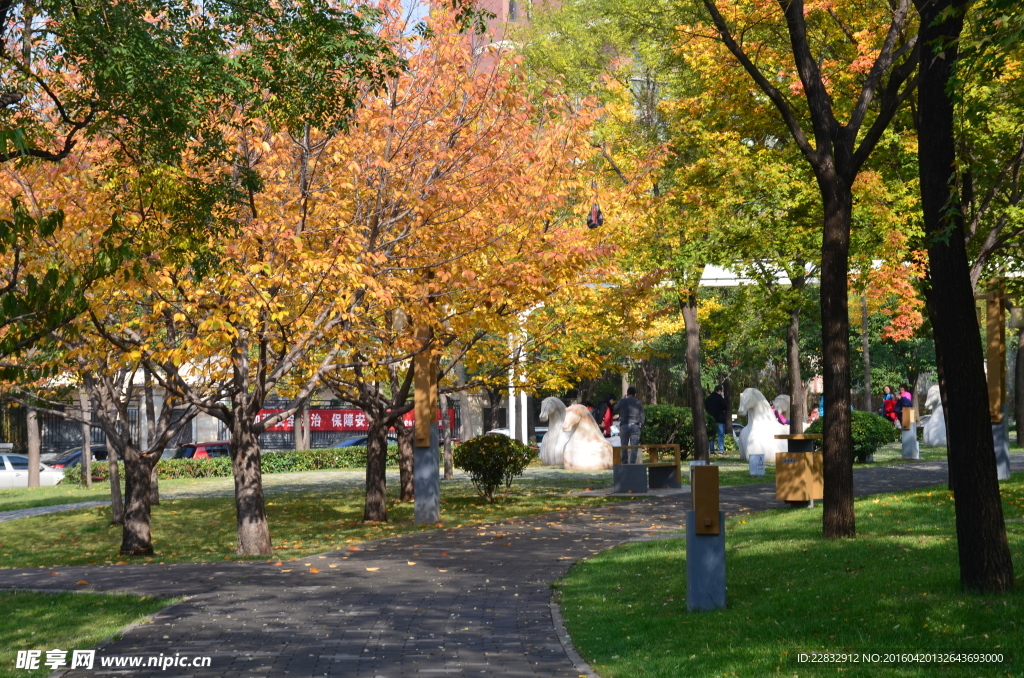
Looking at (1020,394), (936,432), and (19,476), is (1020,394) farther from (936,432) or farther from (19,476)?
(19,476)

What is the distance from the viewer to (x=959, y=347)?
8.79 metres

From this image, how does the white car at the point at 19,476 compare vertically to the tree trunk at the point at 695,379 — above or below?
below

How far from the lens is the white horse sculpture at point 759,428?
99.2ft

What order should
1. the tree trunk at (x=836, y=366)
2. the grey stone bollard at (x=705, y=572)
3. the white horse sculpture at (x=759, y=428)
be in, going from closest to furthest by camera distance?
the grey stone bollard at (x=705, y=572) < the tree trunk at (x=836, y=366) < the white horse sculpture at (x=759, y=428)

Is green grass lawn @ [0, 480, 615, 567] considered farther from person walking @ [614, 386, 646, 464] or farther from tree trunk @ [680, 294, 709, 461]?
tree trunk @ [680, 294, 709, 461]

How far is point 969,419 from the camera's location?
8.73m

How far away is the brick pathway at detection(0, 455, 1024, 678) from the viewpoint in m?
7.77

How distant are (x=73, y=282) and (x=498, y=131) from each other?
9654mm

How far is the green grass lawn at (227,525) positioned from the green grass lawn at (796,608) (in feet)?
18.1

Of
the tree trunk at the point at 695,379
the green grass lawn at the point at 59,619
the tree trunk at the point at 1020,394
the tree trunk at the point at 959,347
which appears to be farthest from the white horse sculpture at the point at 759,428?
the green grass lawn at the point at 59,619

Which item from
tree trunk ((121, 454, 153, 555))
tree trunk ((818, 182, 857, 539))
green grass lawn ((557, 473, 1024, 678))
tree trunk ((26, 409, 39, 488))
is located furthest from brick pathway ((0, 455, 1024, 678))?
tree trunk ((26, 409, 39, 488))

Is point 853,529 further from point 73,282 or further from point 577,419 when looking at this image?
point 577,419

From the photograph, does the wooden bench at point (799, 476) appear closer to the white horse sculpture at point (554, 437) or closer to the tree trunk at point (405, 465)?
the tree trunk at point (405, 465)

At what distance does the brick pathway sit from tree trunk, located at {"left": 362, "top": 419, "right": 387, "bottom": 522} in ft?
9.25
